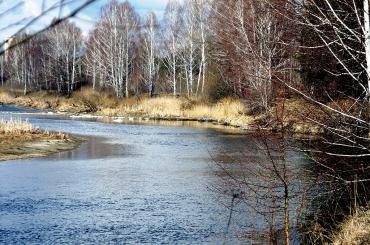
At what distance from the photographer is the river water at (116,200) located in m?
8.30

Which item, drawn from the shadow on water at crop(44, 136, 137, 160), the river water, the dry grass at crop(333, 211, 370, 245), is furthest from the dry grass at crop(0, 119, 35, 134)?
the dry grass at crop(333, 211, 370, 245)

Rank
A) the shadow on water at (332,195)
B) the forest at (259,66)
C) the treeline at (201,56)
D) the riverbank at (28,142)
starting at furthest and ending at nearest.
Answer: the riverbank at (28,142) → the treeline at (201,56) → the shadow on water at (332,195) → the forest at (259,66)

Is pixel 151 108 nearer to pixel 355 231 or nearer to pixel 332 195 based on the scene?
pixel 332 195

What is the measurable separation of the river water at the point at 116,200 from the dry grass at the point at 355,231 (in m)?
1.42

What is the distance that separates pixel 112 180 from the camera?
1323 centimetres

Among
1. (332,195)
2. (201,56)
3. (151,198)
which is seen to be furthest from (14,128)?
(201,56)

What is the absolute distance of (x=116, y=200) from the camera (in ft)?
35.5

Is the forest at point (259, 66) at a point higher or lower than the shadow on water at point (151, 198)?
higher

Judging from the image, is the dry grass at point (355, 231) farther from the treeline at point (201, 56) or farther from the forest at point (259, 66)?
the treeline at point (201, 56)

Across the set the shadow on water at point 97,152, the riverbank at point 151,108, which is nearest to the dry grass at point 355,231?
the shadow on water at point 97,152

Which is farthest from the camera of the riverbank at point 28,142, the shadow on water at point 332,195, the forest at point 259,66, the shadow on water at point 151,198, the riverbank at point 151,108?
the riverbank at point 151,108

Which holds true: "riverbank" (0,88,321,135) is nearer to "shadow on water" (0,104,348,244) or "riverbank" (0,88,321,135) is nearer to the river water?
the river water

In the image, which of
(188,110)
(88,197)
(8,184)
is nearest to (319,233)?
(88,197)

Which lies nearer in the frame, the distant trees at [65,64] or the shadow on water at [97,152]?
the shadow on water at [97,152]
